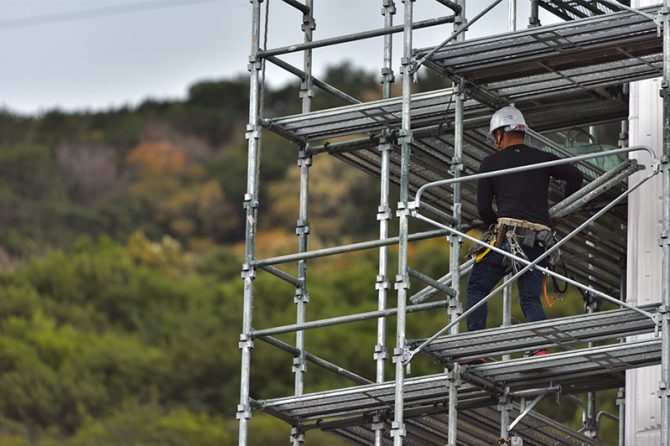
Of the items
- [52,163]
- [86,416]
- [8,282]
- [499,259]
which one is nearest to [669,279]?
[499,259]

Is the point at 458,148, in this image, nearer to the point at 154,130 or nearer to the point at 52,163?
the point at 52,163

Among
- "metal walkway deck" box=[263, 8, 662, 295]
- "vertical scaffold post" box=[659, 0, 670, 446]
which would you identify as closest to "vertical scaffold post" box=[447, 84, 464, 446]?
"metal walkway deck" box=[263, 8, 662, 295]

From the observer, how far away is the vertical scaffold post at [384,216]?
65.2ft

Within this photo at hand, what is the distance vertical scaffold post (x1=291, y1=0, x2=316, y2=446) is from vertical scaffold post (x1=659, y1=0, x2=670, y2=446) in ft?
14.8

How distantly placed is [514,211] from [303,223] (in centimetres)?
312

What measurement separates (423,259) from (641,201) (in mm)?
49570

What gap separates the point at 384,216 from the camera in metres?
19.8

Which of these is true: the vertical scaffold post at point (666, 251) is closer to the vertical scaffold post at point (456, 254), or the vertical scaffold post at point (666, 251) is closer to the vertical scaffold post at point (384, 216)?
the vertical scaffold post at point (456, 254)

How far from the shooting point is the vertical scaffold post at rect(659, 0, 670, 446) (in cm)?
1650

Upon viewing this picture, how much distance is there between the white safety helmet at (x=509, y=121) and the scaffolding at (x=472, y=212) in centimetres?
39

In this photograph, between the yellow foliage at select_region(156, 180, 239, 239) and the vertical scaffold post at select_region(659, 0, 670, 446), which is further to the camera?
the yellow foliage at select_region(156, 180, 239, 239)

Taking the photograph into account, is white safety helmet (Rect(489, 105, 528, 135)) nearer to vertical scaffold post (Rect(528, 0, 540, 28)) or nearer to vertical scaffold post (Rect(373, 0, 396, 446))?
vertical scaffold post (Rect(373, 0, 396, 446))

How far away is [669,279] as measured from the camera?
1677 centimetres

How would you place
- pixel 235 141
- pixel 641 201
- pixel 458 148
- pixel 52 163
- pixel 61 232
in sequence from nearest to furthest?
pixel 458 148, pixel 641 201, pixel 61 232, pixel 52 163, pixel 235 141
